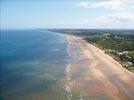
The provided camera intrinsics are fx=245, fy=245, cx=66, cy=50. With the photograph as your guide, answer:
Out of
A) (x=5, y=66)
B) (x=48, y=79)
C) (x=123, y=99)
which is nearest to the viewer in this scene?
(x=123, y=99)

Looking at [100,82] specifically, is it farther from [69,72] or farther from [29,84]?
[29,84]

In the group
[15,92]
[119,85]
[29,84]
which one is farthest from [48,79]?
[119,85]

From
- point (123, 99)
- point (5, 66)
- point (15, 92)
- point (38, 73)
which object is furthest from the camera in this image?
point (5, 66)

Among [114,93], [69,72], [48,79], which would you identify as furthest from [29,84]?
[114,93]

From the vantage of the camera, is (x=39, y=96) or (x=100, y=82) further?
(x=100, y=82)

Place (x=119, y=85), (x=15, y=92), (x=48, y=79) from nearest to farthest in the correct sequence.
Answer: (x=15, y=92), (x=119, y=85), (x=48, y=79)

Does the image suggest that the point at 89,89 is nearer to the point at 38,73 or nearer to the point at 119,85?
the point at 119,85
